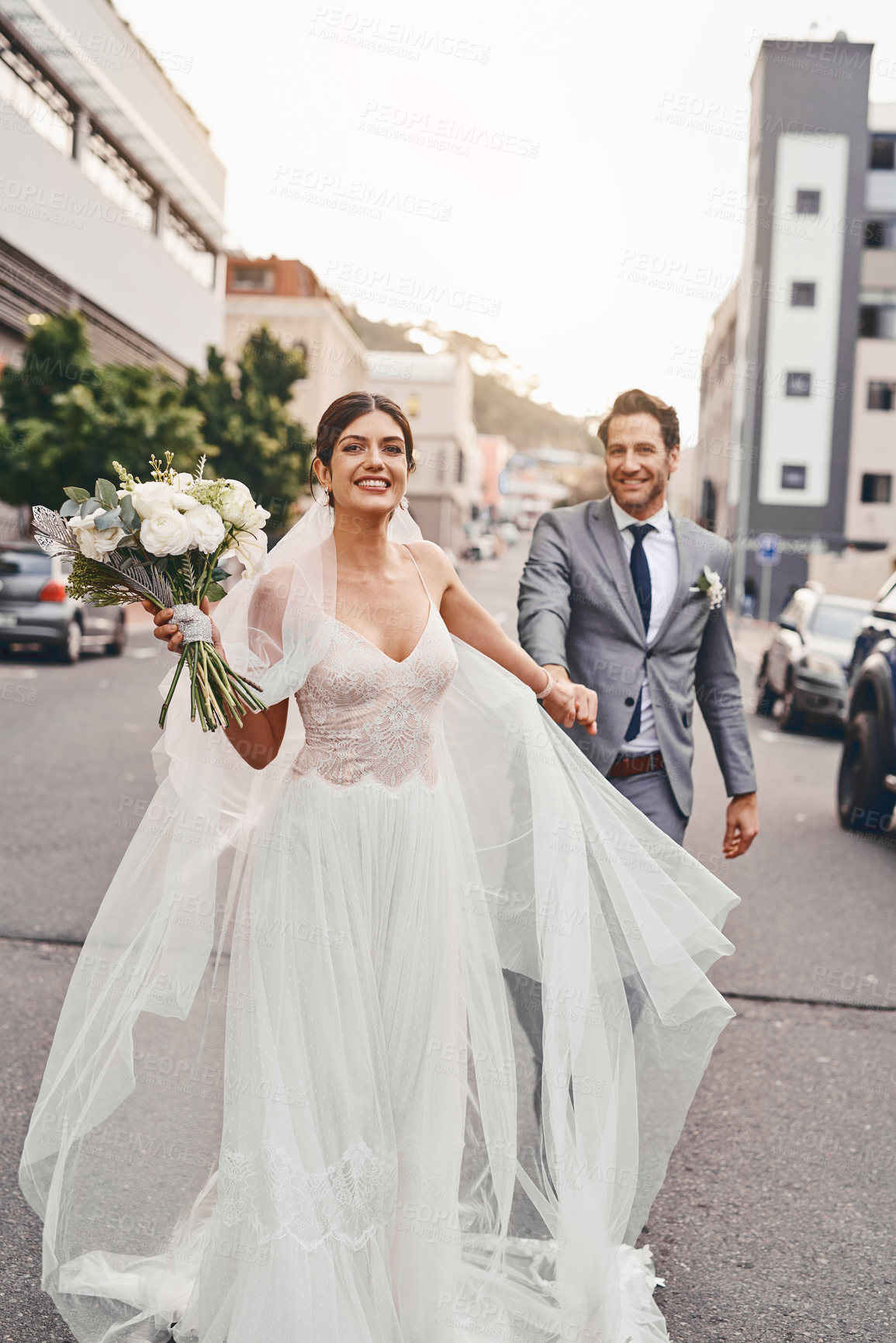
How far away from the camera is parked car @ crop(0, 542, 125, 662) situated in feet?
53.8

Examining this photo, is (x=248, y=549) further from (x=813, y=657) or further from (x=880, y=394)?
(x=880, y=394)

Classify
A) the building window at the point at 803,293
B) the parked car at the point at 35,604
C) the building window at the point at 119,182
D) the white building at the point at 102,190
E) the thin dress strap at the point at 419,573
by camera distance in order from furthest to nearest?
the building window at the point at 803,293 → the building window at the point at 119,182 → the white building at the point at 102,190 → the parked car at the point at 35,604 → the thin dress strap at the point at 419,573

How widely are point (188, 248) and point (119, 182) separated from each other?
7159 mm

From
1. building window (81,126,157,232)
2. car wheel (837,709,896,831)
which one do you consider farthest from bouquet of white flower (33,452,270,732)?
building window (81,126,157,232)

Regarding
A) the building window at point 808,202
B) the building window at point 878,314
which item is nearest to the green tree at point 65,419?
the building window at point 808,202

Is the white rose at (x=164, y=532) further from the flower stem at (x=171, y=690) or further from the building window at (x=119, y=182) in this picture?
the building window at (x=119, y=182)

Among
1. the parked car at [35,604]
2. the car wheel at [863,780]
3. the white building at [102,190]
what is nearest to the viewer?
the car wheel at [863,780]

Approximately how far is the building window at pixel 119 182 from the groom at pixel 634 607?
103 feet

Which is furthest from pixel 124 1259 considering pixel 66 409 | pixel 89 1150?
pixel 66 409

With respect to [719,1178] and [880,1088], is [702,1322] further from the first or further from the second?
[880,1088]

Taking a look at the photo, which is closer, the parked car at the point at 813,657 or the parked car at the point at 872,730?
the parked car at the point at 872,730

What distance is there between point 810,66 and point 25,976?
50.5 metres

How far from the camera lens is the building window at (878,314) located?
4934cm

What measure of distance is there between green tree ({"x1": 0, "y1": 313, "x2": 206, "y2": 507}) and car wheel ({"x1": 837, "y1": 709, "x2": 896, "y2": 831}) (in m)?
16.9
